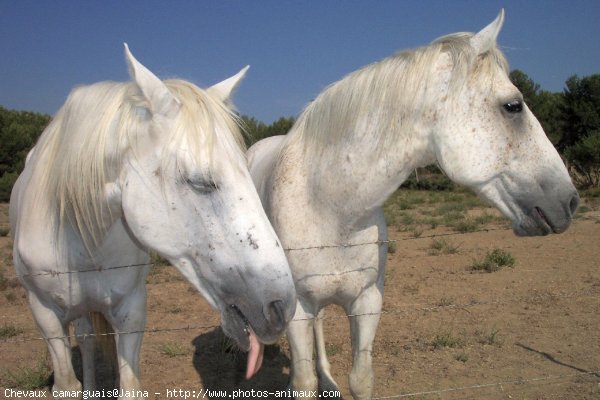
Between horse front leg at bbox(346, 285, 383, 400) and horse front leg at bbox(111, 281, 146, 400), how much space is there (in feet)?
3.66

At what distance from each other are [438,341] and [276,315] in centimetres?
295

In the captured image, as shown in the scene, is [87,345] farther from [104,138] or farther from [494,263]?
[494,263]

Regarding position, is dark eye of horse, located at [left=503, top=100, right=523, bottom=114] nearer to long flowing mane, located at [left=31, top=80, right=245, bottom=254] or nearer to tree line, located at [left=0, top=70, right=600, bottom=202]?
long flowing mane, located at [left=31, top=80, right=245, bottom=254]

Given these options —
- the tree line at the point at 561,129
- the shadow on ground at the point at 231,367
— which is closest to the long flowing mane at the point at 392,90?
the shadow on ground at the point at 231,367

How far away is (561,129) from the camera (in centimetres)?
1886

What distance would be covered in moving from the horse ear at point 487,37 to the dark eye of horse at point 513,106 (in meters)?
0.27

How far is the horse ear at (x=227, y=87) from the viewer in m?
1.81

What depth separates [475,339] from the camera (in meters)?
4.10

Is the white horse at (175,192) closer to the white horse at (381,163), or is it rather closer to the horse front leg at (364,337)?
the white horse at (381,163)

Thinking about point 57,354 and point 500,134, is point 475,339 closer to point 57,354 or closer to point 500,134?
point 500,134

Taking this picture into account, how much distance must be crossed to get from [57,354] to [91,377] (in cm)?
69

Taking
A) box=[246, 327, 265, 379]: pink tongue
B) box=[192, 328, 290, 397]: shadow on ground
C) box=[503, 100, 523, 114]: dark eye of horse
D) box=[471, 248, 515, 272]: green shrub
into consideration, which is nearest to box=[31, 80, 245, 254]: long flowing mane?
box=[246, 327, 265, 379]: pink tongue

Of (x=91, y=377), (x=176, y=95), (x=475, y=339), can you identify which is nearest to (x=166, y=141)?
Answer: (x=176, y=95)

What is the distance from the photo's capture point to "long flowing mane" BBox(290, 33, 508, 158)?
2092 millimetres
